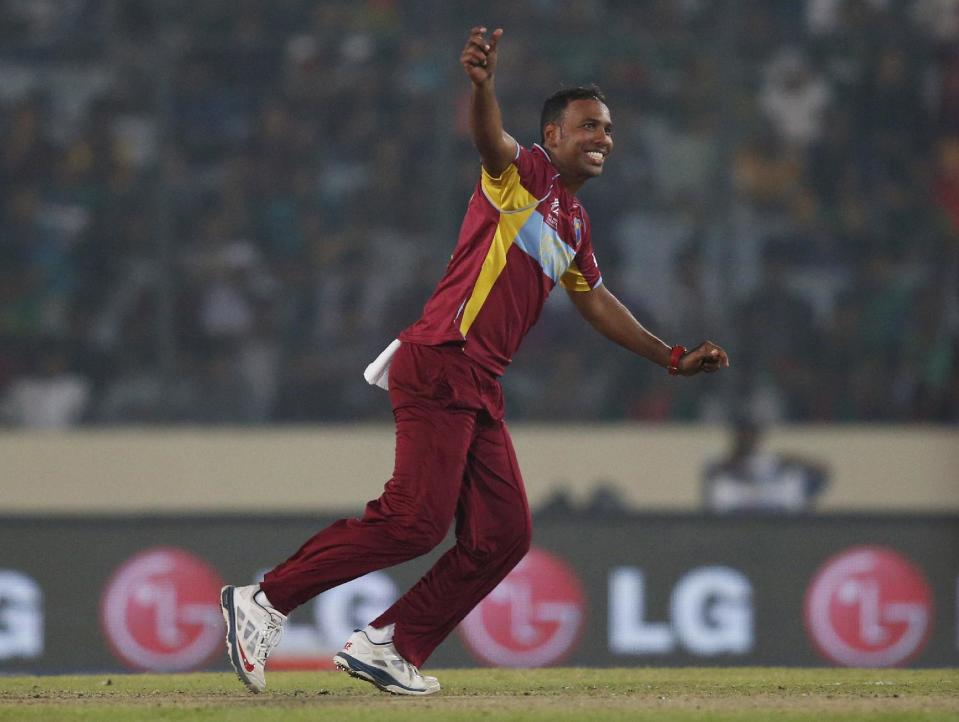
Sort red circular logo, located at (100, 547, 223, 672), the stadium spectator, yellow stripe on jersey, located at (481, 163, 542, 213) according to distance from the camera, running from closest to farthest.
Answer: yellow stripe on jersey, located at (481, 163, 542, 213)
red circular logo, located at (100, 547, 223, 672)
the stadium spectator

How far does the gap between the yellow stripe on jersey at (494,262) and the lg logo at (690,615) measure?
476 centimetres

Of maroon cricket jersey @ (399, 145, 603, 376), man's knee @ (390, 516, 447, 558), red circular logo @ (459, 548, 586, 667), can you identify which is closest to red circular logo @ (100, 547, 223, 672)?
red circular logo @ (459, 548, 586, 667)

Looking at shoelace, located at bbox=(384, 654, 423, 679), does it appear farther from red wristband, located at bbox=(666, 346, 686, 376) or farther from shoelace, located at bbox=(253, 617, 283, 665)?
red wristband, located at bbox=(666, 346, 686, 376)

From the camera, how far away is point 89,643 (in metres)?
10.1

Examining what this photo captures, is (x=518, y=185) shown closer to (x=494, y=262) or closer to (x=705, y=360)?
(x=494, y=262)

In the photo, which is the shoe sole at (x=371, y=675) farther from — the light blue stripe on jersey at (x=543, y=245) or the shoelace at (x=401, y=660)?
the light blue stripe on jersey at (x=543, y=245)

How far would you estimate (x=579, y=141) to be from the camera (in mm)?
6004

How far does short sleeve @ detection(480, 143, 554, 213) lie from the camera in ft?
19.1

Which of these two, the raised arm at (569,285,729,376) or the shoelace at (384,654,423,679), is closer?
the shoelace at (384,654,423,679)

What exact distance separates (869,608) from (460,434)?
17.1ft

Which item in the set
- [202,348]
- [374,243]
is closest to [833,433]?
[374,243]

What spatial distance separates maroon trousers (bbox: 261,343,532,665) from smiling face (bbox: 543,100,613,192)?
0.73 meters

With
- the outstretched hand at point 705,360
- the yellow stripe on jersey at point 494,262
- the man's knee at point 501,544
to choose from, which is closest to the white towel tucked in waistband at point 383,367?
the yellow stripe on jersey at point 494,262


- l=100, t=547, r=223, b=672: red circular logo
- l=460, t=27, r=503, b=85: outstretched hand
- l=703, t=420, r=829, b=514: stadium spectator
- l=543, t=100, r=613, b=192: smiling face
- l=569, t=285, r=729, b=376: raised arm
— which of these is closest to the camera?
l=460, t=27, r=503, b=85: outstretched hand
